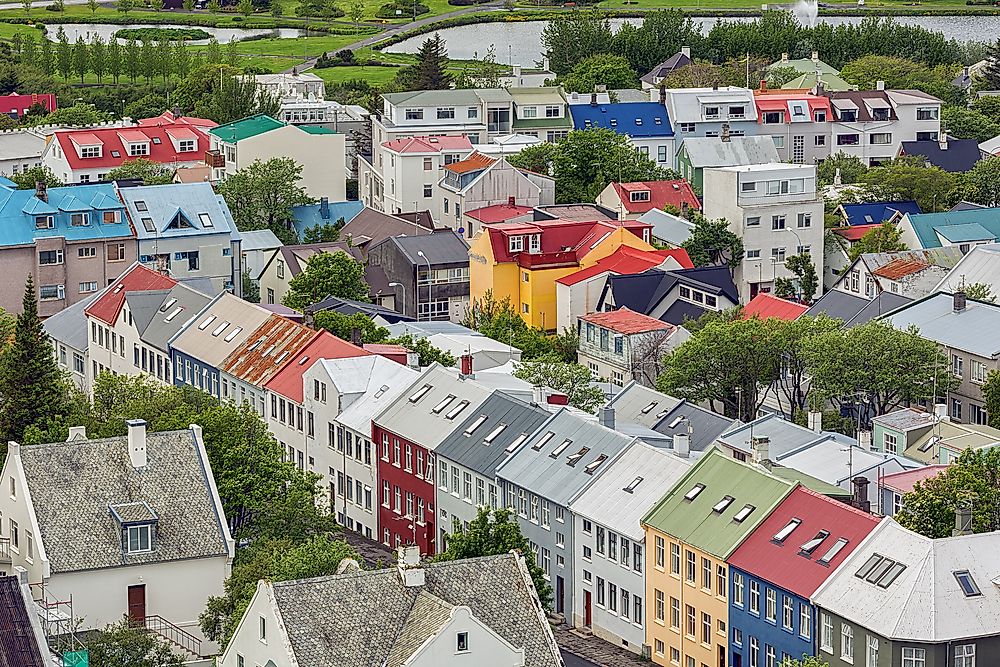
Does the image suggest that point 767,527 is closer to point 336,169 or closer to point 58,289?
point 58,289

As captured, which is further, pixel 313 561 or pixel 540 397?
pixel 540 397

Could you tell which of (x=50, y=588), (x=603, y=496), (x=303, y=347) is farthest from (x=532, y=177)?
(x=50, y=588)

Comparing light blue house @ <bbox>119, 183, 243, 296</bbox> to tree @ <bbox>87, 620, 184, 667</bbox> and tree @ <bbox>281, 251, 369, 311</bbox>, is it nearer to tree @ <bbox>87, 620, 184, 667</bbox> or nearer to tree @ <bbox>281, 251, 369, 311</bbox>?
tree @ <bbox>281, 251, 369, 311</bbox>

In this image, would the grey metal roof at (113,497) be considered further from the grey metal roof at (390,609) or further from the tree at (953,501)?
the tree at (953,501)

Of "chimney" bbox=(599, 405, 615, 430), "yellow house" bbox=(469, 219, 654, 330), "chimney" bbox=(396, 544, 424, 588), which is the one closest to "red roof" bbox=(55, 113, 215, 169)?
"yellow house" bbox=(469, 219, 654, 330)

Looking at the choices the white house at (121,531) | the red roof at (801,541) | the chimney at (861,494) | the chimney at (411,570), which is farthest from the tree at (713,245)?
the chimney at (411,570)

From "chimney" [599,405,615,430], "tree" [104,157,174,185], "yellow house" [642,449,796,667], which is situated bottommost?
"yellow house" [642,449,796,667]
